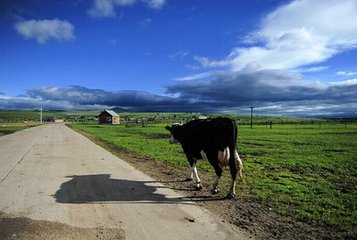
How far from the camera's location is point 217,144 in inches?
376

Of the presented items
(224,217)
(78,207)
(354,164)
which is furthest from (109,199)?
(354,164)

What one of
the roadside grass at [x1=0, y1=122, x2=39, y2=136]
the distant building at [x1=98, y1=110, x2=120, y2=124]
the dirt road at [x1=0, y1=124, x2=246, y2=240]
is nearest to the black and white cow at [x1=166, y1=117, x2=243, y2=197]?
the dirt road at [x1=0, y1=124, x2=246, y2=240]

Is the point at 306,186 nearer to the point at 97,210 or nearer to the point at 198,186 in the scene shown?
the point at 198,186

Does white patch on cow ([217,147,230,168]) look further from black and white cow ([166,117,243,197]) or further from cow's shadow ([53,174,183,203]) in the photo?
cow's shadow ([53,174,183,203])

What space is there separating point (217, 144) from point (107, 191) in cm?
352

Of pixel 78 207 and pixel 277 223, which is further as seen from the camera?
pixel 78 207

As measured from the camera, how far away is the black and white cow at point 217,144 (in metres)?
9.22

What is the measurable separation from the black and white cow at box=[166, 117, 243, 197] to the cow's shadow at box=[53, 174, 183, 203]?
5.23ft

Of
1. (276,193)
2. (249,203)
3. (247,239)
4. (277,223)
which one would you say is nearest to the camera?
(247,239)

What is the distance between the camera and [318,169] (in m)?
14.6

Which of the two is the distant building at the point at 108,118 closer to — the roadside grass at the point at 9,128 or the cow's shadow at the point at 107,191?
the roadside grass at the point at 9,128

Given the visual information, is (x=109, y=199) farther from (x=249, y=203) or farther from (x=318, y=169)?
(x=318, y=169)

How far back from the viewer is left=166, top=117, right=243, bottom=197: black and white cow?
9219 millimetres

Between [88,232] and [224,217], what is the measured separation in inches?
116
